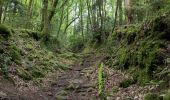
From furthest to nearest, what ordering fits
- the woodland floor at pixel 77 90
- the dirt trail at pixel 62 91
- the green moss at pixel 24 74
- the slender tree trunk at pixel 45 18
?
the slender tree trunk at pixel 45 18
the green moss at pixel 24 74
the dirt trail at pixel 62 91
the woodland floor at pixel 77 90

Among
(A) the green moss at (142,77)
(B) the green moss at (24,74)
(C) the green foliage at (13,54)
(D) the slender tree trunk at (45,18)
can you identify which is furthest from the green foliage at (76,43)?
(A) the green moss at (142,77)

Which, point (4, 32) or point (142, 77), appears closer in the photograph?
point (142, 77)

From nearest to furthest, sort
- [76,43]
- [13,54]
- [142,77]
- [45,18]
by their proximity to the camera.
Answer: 1. [142,77]
2. [13,54]
3. [45,18]
4. [76,43]

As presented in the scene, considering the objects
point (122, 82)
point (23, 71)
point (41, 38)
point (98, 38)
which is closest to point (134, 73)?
point (122, 82)

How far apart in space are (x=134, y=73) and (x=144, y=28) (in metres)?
2.31

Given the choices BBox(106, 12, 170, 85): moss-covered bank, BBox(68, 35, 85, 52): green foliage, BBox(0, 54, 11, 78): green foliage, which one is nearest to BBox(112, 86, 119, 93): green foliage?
BBox(106, 12, 170, 85): moss-covered bank

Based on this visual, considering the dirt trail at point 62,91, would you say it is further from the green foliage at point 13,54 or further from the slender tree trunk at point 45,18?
the slender tree trunk at point 45,18

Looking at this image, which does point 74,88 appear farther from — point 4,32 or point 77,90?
point 4,32

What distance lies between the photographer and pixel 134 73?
10.1 meters

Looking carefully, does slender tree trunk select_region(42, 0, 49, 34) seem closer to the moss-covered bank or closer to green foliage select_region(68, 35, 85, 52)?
the moss-covered bank

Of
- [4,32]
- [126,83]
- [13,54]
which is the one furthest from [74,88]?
[4,32]

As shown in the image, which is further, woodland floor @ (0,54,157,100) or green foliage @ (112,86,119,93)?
green foliage @ (112,86,119,93)

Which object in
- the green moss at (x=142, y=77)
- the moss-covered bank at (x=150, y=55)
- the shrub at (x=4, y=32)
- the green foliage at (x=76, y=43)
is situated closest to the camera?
the moss-covered bank at (x=150, y=55)

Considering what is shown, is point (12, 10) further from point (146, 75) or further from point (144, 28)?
point (146, 75)
